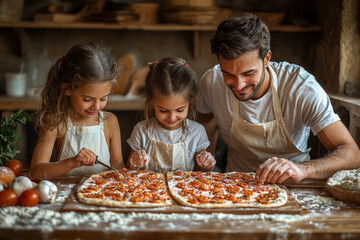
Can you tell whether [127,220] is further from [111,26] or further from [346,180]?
[111,26]

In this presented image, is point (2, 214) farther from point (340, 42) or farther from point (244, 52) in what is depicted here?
point (340, 42)

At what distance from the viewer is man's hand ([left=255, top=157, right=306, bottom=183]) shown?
182 centimetres

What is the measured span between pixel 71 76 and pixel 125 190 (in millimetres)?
716

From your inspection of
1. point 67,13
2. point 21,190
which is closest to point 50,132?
point 21,190

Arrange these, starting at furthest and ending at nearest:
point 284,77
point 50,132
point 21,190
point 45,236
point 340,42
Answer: point 340,42, point 284,77, point 50,132, point 21,190, point 45,236

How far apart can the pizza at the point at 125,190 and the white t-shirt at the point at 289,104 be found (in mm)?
696

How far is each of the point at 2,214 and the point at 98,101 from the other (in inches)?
30.4

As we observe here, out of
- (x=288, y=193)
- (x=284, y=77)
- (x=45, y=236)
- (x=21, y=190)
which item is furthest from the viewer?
(x=284, y=77)

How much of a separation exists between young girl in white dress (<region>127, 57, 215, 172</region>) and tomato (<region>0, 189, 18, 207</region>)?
2.16 feet

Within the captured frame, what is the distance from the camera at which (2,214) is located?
150cm

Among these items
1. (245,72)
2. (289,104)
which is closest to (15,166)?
(245,72)

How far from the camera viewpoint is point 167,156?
2344mm

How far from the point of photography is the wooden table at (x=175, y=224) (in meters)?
1.39

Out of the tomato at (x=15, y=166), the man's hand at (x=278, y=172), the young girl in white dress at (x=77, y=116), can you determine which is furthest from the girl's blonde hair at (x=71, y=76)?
the man's hand at (x=278, y=172)
